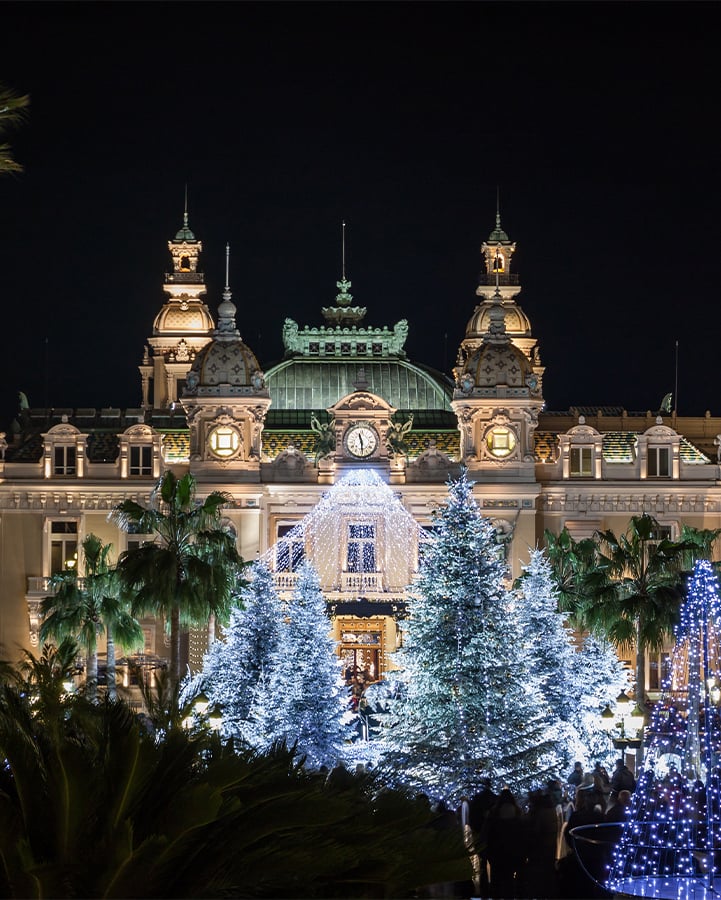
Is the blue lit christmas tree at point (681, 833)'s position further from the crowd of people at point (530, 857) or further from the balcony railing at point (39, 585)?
the balcony railing at point (39, 585)

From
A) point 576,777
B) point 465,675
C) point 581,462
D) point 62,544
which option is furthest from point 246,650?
point 581,462

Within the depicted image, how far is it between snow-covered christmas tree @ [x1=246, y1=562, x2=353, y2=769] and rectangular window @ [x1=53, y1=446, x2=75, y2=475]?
112 ft

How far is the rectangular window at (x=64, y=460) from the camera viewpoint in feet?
271

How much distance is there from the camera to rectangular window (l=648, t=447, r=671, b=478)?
82812 mm

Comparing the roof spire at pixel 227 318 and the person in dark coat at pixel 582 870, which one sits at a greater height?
the roof spire at pixel 227 318

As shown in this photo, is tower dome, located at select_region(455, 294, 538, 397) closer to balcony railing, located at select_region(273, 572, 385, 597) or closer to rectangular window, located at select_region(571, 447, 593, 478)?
rectangular window, located at select_region(571, 447, 593, 478)

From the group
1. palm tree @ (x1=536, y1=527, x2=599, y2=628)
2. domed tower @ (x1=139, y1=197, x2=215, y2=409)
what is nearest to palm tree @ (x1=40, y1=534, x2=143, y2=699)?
palm tree @ (x1=536, y1=527, x2=599, y2=628)

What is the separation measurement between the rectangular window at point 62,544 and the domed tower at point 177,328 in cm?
1494

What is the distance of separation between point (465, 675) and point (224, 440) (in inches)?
1564

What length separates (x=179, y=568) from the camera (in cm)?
5491

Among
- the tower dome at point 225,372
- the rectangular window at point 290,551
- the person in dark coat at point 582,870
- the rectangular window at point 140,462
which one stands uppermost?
the tower dome at point 225,372

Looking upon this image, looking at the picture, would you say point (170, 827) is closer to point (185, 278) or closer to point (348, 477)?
point (348, 477)

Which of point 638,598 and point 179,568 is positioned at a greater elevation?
point 179,568

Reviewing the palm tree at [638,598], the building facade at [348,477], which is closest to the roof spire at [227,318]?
the building facade at [348,477]
